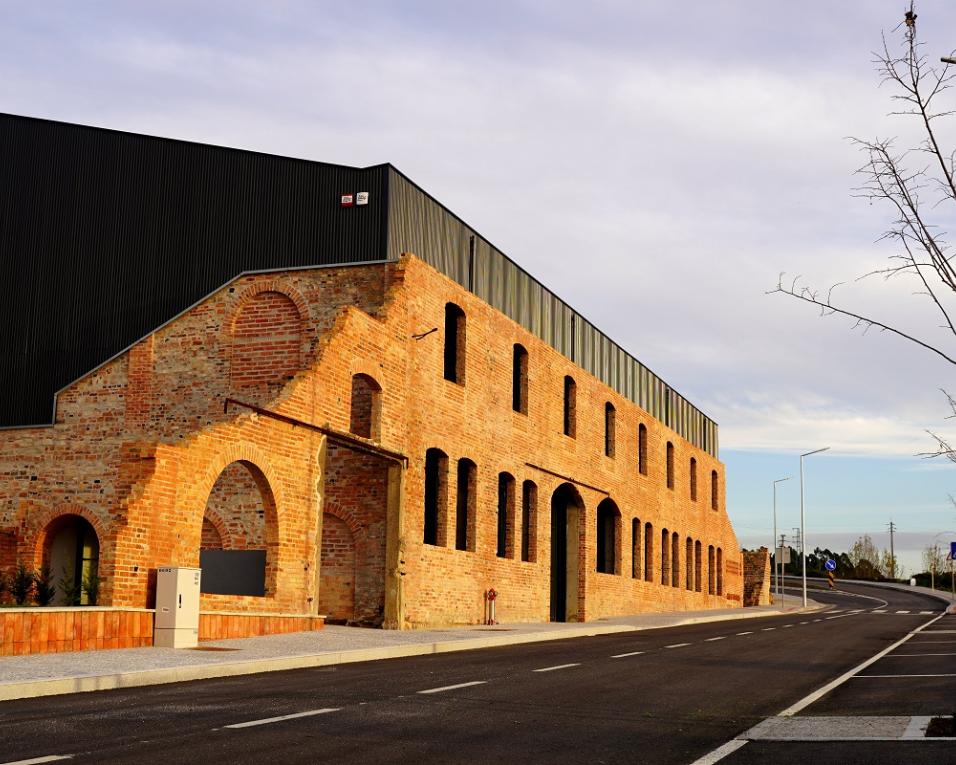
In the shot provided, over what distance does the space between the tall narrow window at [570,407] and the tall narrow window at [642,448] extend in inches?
361

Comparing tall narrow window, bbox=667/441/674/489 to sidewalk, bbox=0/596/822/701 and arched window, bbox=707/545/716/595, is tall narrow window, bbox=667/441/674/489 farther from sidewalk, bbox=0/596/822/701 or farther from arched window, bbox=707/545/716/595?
sidewalk, bbox=0/596/822/701

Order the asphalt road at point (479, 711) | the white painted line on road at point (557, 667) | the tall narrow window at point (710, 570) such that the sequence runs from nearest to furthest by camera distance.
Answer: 1. the asphalt road at point (479, 711)
2. the white painted line on road at point (557, 667)
3. the tall narrow window at point (710, 570)

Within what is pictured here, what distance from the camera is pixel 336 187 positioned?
2761 centimetres

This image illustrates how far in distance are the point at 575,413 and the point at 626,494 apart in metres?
6.73

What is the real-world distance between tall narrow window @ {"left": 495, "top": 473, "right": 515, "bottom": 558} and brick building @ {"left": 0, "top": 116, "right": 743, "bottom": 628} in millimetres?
62

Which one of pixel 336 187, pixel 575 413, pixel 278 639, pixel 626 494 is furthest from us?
pixel 626 494

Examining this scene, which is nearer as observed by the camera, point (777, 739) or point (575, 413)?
point (777, 739)

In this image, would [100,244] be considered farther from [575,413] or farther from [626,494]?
[626,494]

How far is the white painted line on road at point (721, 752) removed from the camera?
8.07m

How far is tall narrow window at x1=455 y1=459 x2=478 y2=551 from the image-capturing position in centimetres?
3019

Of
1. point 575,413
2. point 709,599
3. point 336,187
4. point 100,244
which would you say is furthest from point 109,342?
point 709,599

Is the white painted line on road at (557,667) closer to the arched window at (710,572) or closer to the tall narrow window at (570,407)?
the tall narrow window at (570,407)

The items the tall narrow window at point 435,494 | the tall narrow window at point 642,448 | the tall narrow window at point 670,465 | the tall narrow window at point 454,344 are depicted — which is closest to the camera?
the tall narrow window at point 435,494

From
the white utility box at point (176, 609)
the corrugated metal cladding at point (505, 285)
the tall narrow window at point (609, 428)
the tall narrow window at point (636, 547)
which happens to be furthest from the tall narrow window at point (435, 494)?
the tall narrow window at point (636, 547)
